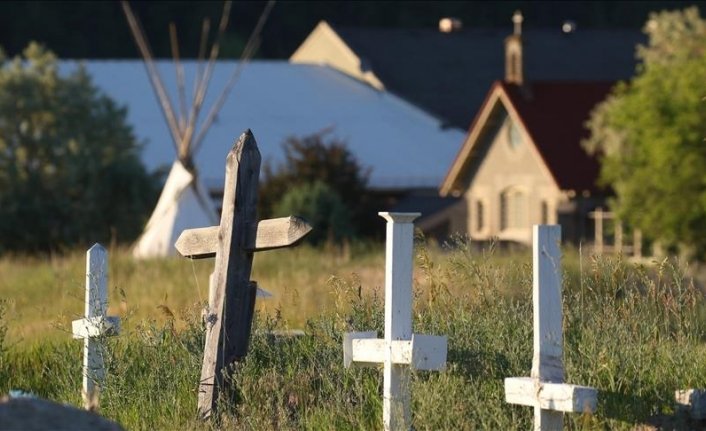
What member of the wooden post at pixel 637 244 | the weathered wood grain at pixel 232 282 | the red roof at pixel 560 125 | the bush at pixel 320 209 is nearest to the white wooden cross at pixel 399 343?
the weathered wood grain at pixel 232 282

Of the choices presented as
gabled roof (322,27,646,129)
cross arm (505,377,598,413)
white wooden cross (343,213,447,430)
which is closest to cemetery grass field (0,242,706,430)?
white wooden cross (343,213,447,430)

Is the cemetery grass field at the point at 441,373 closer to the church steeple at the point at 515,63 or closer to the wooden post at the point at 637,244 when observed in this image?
the wooden post at the point at 637,244

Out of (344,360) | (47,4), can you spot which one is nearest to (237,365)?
(344,360)

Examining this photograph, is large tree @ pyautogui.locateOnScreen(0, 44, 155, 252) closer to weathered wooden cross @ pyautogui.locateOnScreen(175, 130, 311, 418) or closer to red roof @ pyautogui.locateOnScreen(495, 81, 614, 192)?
red roof @ pyautogui.locateOnScreen(495, 81, 614, 192)

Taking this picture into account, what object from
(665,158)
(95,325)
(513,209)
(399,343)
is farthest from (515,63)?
(399,343)

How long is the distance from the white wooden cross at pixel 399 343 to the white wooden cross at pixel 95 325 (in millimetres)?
1795

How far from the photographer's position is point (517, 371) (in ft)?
28.0

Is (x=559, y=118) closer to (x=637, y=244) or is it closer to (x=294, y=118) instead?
(x=637, y=244)

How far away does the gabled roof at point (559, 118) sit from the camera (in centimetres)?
4975

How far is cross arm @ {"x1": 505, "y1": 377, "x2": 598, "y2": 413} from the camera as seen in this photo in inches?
283

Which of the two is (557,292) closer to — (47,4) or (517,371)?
(517,371)

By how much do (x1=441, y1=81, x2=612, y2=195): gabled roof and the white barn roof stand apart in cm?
Result: 920

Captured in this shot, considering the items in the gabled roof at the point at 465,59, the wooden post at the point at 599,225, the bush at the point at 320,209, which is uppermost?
the gabled roof at the point at 465,59

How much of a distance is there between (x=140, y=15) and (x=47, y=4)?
596 cm
